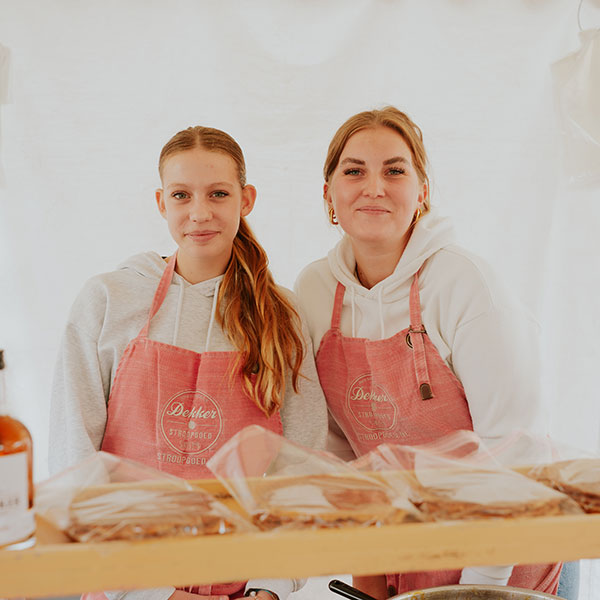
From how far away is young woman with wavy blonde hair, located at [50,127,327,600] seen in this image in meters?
1.36

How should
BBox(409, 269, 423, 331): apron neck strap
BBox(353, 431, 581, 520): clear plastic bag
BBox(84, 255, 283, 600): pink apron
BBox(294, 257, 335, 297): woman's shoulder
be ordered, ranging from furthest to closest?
BBox(294, 257, 335, 297): woman's shoulder
BBox(409, 269, 423, 331): apron neck strap
BBox(84, 255, 283, 600): pink apron
BBox(353, 431, 581, 520): clear plastic bag

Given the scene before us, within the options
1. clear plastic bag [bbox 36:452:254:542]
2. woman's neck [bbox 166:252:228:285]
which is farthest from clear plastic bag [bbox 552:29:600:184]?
clear plastic bag [bbox 36:452:254:542]

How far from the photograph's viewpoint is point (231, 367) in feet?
4.57

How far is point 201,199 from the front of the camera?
4.57 feet

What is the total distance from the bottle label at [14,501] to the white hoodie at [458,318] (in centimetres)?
88

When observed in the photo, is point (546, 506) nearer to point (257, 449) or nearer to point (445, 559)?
point (445, 559)

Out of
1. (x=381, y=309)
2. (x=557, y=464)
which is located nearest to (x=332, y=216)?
(x=381, y=309)

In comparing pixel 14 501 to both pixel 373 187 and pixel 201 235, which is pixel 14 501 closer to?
pixel 201 235

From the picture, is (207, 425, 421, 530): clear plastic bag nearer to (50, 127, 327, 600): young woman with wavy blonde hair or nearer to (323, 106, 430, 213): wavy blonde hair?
(50, 127, 327, 600): young woman with wavy blonde hair

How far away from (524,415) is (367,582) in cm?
48

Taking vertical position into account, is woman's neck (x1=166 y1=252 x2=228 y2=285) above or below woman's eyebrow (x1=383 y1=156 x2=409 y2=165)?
below

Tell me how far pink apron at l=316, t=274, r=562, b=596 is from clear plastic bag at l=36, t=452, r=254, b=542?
78 centimetres

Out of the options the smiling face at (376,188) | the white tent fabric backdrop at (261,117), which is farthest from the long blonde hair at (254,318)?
the white tent fabric backdrop at (261,117)

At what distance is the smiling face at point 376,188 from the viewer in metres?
1.46
